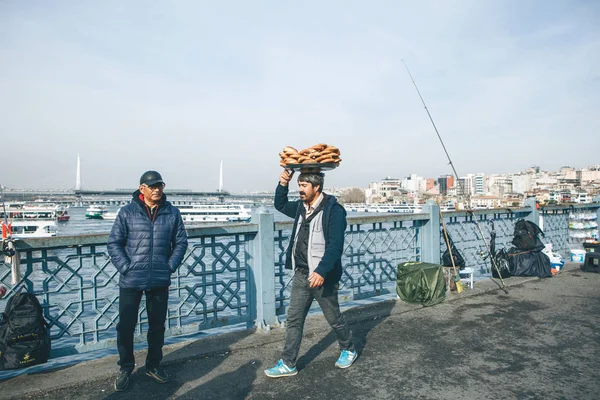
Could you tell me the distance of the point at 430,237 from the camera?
628 centimetres

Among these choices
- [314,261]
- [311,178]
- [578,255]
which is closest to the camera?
[314,261]

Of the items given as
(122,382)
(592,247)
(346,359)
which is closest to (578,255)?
(592,247)

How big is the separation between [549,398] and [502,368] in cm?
56

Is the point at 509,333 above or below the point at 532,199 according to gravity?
below

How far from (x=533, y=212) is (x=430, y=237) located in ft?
12.0

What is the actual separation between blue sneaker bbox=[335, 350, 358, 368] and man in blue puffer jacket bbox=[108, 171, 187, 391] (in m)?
1.48

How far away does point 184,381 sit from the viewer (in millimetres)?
3320

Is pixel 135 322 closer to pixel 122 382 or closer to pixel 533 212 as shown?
pixel 122 382

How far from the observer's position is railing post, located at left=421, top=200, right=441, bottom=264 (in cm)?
628

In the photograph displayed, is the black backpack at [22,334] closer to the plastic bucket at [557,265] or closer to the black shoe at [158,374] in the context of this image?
the black shoe at [158,374]

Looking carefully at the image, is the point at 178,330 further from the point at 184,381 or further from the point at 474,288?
the point at 474,288

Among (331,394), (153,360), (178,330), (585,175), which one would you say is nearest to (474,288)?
(331,394)

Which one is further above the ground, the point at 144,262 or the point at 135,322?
the point at 144,262

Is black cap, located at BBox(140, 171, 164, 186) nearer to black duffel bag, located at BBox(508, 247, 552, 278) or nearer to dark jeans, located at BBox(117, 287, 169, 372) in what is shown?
dark jeans, located at BBox(117, 287, 169, 372)
